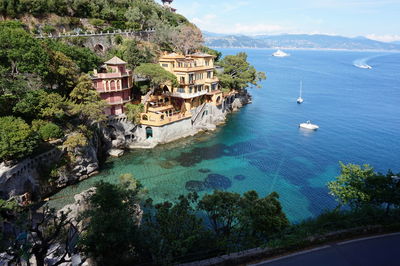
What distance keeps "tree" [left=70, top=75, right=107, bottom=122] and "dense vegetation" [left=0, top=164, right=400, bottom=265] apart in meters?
13.5

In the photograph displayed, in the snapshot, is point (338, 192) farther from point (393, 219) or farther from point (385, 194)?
point (393, 219)

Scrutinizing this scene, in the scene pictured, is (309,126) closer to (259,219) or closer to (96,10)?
(259,219)

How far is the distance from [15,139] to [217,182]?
19.1m

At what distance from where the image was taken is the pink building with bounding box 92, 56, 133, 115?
34.5m

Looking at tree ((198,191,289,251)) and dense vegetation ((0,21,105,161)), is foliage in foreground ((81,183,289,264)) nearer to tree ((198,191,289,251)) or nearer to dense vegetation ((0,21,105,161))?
tree ((198,191,289,251))

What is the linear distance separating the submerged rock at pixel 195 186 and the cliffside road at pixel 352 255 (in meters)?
15.7

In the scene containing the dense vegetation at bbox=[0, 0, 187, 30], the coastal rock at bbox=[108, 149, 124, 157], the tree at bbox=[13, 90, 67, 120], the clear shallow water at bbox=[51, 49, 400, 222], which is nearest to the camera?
the tree at bbox=[13, 90, 67, 120]

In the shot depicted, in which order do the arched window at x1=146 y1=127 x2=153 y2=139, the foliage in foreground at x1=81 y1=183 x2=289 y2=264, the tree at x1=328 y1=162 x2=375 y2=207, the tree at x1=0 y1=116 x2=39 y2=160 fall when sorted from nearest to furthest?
the foliage in foreground at x1=81 y1=183 x2=289 y2=264 → the tree at x1=328 y1=162 x2=375 y2=207 → the tree at x1=0 y1=116 x2=39 y2=160 → the arched window at x1=146 y1=127 x2=153 y2=139

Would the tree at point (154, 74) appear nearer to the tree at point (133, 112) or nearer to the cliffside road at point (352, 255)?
the tree at point (133, 112)

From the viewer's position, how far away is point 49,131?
25422 mm

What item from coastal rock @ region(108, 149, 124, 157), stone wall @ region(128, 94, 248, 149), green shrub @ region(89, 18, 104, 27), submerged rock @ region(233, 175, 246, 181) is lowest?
submerged rock @ region(233, 175, 246, 181)

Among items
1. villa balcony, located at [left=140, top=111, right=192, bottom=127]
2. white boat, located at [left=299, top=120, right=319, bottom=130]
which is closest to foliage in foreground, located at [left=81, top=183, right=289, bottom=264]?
villa balcony, located at [left=140, top=111, right=192, bottom=127]

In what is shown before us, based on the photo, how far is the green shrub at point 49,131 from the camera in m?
25.3

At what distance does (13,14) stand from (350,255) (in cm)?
5639
